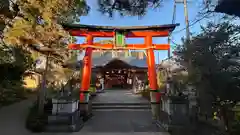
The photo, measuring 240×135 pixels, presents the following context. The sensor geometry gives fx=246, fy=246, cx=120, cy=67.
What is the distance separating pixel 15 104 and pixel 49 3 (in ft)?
23.3

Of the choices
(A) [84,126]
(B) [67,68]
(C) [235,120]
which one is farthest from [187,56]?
(B) [67,68]

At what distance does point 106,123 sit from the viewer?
9.89 metres

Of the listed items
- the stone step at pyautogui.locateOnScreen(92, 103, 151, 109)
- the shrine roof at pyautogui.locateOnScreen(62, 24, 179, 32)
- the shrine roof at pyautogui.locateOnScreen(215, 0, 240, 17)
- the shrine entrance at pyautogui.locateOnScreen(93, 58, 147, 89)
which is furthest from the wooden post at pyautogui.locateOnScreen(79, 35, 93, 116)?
the shrine entrance at pyautogui.locateOnScreen(93, 58, 147, 89)

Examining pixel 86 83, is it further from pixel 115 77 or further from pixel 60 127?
pixel 115 77

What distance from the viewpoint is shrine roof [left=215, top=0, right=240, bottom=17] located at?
344cm

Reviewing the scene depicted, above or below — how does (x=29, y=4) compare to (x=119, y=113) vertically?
above

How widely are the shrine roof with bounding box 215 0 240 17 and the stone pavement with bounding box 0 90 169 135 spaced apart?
5584 mm

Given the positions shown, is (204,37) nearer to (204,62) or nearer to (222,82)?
(204,62)

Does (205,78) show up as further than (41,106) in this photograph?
No

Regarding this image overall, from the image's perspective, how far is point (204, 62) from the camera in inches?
223

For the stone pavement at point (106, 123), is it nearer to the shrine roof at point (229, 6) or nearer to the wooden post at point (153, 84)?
the wooden post at point (153, 84)

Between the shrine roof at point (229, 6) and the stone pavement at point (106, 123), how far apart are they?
18.3ft

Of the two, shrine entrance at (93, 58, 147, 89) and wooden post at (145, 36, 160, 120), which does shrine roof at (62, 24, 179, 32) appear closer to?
wooden post at (145, 36, 160, 120)

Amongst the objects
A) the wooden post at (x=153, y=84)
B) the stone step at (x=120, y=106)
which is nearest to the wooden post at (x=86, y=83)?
the stone step at (x=120, y=106)
